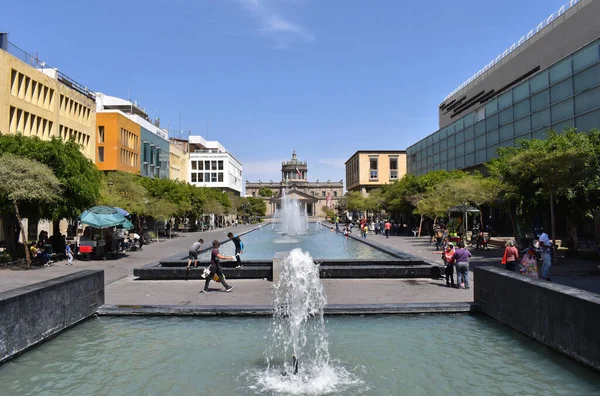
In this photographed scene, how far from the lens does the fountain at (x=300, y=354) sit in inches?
287

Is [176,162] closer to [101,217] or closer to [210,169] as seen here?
[210,169]

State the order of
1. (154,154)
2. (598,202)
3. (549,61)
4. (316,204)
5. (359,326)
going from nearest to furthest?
(359,326)
(598,202)
(549,61)
(154,154)
(316,204)

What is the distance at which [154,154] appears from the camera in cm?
6212

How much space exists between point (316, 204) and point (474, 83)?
362ft

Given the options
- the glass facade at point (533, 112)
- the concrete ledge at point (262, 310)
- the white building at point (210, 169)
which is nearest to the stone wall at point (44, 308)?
the concrete ledge at point (262, 310)

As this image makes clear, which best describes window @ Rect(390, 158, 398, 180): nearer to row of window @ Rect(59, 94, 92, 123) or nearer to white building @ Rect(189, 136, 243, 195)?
white building @ Rect(189, 136, 243, 195)

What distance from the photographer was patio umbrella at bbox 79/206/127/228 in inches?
931

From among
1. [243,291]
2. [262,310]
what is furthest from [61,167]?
[262,310]

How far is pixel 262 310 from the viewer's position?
11.2m

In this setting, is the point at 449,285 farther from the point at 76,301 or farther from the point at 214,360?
the point at 76,301

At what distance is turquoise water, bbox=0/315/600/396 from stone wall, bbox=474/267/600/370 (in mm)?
221

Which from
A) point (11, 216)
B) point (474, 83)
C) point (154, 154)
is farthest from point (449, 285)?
point (154, 154)

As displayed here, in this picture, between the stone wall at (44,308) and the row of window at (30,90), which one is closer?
the stone wall at (44,308)

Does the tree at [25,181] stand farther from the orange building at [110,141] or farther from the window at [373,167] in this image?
the window at [373,167]
